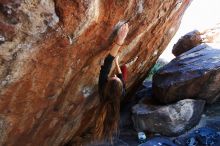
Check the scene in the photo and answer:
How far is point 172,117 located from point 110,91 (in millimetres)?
4179

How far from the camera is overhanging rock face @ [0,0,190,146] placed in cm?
388

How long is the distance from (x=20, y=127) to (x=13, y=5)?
222 centimetres

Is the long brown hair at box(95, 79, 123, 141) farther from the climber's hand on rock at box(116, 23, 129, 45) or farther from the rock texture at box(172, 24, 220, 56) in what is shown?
the rock texture at box(172, 24, 220, 56)

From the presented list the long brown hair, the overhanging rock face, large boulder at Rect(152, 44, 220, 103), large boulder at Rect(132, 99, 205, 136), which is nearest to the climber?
the long brown hair

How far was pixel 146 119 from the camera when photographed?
877 cm

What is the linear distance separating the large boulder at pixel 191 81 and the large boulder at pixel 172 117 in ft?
0.93

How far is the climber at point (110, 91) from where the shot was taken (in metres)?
4.66

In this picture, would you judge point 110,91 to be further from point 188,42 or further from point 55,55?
point 188,42

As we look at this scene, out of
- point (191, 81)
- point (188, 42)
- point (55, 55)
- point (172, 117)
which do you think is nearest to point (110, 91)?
point (55, 55)

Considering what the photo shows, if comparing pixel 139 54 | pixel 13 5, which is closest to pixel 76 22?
pixel 13 5

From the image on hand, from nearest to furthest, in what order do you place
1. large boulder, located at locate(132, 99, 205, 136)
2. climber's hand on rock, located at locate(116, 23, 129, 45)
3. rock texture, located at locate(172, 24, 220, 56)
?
climber's hand on rock, located at locate(116, 23, 129, 45) → large boulder, located at locate(132, 99, 205, 136) → rock texture, located at locate(172, 24, 220, 56)

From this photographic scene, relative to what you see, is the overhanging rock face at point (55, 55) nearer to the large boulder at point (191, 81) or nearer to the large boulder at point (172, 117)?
the large boulder at point (172, 117)

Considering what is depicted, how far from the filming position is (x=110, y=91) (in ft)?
15.3

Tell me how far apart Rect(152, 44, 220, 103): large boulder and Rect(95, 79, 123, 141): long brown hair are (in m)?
3.95
